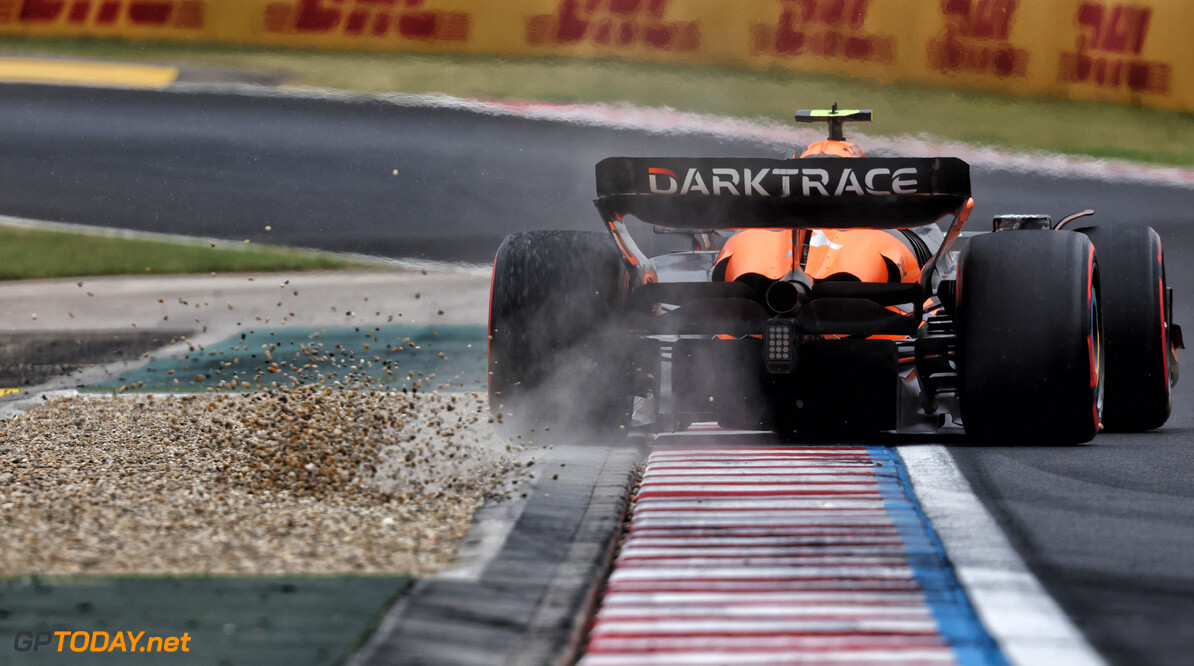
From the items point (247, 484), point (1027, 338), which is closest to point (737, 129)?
point (1027, 338)

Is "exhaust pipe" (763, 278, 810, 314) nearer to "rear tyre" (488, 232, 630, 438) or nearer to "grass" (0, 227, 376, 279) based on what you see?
"rear tyre" (488, 232, 630, 438)

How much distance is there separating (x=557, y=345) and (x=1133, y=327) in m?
2.81

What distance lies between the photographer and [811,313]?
5953 mm

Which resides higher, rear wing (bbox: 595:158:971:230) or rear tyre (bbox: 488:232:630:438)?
rear wing (bbox: 595:158:971:230)

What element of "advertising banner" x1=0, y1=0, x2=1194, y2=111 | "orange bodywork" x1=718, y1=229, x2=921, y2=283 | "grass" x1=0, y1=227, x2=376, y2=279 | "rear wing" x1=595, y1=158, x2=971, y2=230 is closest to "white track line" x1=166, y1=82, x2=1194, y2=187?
"advertising banner" x1=0, y1=0, x2=1194, y2=111

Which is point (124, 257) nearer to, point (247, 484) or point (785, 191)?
point (247, 484)

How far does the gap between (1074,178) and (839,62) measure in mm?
3265

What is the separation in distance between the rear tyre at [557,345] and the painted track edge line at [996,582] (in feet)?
4.74

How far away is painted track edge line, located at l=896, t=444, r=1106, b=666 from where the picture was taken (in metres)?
3.28

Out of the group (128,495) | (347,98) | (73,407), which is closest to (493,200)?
(347,98)

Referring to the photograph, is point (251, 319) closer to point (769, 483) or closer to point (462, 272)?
point (462, 272)

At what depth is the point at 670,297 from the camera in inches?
241

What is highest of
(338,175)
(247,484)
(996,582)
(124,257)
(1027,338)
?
(1027,338)

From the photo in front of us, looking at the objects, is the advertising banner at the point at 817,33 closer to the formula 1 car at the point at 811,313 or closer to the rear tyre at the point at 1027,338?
the formula 1 car at the point at 811,313
